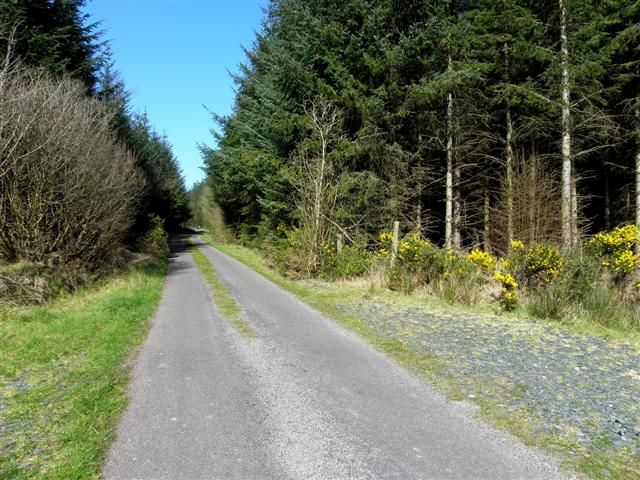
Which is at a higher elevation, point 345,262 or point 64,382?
point 345,262

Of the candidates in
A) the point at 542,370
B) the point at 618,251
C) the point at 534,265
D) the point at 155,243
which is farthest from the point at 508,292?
the point at 155,243

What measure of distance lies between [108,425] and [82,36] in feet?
70.5

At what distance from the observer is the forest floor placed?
144 inches

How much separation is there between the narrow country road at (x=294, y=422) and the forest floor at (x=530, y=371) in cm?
36

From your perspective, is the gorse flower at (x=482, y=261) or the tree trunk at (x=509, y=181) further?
the tree trunk at (x=509, y=181)

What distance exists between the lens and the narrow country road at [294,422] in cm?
319

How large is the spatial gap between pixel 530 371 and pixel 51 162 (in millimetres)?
13088

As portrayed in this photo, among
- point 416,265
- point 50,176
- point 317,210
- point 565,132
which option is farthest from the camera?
point 317,210

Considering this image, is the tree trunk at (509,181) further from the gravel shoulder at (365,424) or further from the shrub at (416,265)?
the gravel shoulder at (365,424)

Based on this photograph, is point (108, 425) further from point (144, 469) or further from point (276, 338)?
point (276, 338)

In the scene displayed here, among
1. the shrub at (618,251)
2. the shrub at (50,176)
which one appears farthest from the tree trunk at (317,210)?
the shrub at (618,251)

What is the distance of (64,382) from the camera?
514 centimetres

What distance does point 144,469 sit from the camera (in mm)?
3164

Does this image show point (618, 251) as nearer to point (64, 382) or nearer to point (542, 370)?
point (542, 370)
